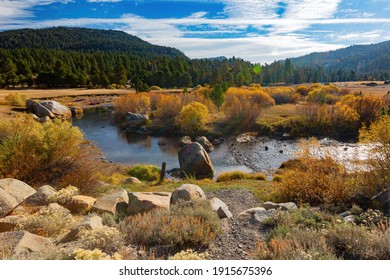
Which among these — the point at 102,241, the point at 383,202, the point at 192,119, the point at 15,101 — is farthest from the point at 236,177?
the point at 15,101

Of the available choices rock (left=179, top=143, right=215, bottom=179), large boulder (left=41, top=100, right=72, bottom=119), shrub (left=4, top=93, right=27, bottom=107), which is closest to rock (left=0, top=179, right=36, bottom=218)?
rock (left=179, top=143, right=215, bottom=179)

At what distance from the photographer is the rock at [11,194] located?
7.59m

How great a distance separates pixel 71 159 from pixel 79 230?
7024 millimetres

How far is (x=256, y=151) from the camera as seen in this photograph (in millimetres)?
29328

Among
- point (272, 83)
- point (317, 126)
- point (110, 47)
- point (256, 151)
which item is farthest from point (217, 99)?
point (110, 47)

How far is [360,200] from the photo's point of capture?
9398mm

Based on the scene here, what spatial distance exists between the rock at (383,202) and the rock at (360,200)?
0.48 m

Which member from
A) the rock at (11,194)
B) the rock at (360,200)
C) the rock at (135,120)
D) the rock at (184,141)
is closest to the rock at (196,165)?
the rock at (184,141)

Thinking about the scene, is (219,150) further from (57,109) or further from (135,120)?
(57,109)

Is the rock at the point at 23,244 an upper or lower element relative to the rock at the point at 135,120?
upper

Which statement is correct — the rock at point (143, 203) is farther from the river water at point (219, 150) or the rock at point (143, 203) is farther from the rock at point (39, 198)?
the river water at point (219, 150)

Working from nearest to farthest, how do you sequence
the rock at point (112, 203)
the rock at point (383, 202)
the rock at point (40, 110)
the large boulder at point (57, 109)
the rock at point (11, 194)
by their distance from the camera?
the rock at point (11, 194), the rock at point (383, 202), the rock at point (112, 203), the rock at point (40, 110), the large boulder at point (57, 109)

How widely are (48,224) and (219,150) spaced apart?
932 inches

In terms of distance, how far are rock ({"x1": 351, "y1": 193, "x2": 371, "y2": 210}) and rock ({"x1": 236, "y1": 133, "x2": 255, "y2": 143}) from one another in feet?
76.9
